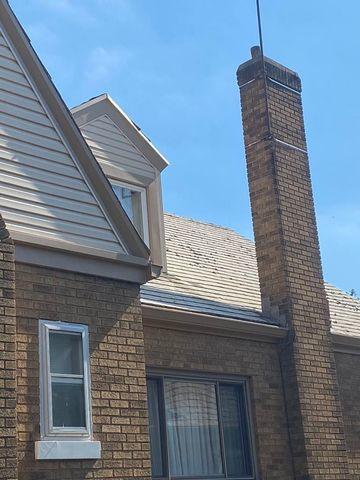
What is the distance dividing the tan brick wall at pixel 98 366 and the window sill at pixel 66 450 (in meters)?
0.06

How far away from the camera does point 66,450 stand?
772 cm

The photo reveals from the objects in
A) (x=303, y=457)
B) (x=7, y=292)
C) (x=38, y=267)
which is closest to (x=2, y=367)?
(x=7, y=292)

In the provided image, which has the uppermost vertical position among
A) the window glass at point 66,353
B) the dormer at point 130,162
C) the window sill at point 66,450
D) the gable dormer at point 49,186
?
the dormer at point 130,162

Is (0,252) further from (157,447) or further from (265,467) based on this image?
(265,467)

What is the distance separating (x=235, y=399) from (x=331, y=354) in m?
2.00

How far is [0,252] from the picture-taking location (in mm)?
7605

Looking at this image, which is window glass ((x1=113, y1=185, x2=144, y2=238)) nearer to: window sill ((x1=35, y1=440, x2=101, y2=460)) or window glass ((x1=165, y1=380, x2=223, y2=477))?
window glass ((x1=165, y1=380, x2=223, y2=477))

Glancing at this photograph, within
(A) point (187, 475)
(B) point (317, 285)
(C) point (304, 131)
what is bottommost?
(A) point (187, 475)

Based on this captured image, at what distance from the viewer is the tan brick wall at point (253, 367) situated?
10.5 m

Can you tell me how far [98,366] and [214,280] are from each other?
5358 millimetres

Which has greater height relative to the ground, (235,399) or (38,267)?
(38,267)

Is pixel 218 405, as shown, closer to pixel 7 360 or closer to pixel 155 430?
pixel 155 430

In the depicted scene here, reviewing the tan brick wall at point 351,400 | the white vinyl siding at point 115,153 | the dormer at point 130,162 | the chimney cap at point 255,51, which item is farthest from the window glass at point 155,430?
the chimney cap at point 255,51

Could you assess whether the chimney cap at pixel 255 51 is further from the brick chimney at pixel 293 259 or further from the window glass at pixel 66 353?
the window glass at pixel 66 353
